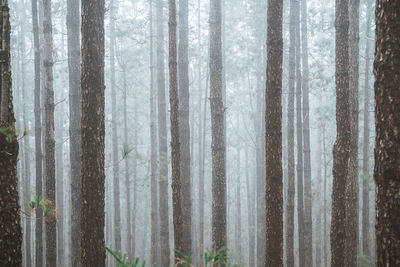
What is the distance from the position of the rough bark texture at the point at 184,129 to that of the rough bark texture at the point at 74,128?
300 centimetres

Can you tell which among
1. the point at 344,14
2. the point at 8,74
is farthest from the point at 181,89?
the point at 8,74

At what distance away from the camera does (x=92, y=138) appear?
5469 millimetres

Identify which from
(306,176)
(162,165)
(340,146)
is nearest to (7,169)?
(340,146)

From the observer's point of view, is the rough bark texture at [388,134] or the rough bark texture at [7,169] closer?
the rough bark texture at [388,134]

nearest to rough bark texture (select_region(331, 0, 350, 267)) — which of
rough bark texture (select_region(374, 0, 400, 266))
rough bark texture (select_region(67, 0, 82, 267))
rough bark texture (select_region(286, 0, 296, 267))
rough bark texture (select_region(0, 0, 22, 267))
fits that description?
rough bark texture (select_region(374, 0, 400, 266))

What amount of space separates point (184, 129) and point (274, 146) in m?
5.57

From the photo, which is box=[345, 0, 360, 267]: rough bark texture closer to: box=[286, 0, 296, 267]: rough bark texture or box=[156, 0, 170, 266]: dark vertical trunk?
box=[286, 0, 296, 267]: rough bark texture

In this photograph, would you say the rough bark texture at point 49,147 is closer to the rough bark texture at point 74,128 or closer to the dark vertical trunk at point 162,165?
the rough bark texture at point 74,128

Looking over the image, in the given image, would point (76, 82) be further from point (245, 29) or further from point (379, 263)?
point (245, 29)

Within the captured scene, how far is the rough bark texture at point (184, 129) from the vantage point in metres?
10.7

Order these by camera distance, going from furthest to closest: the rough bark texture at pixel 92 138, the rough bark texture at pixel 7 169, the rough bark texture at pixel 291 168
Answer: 1. the rough bark texture at pixel 291 168
2. the rough bark texture at pixel 92 138
3. the rough bark texture at pixel 7 169

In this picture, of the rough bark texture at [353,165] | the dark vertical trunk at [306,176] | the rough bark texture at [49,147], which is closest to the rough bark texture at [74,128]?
the rough bark texture at [49,147]

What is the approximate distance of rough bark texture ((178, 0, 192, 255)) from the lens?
35.1 ft

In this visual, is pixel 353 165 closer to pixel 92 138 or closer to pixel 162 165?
pixel 162 165
